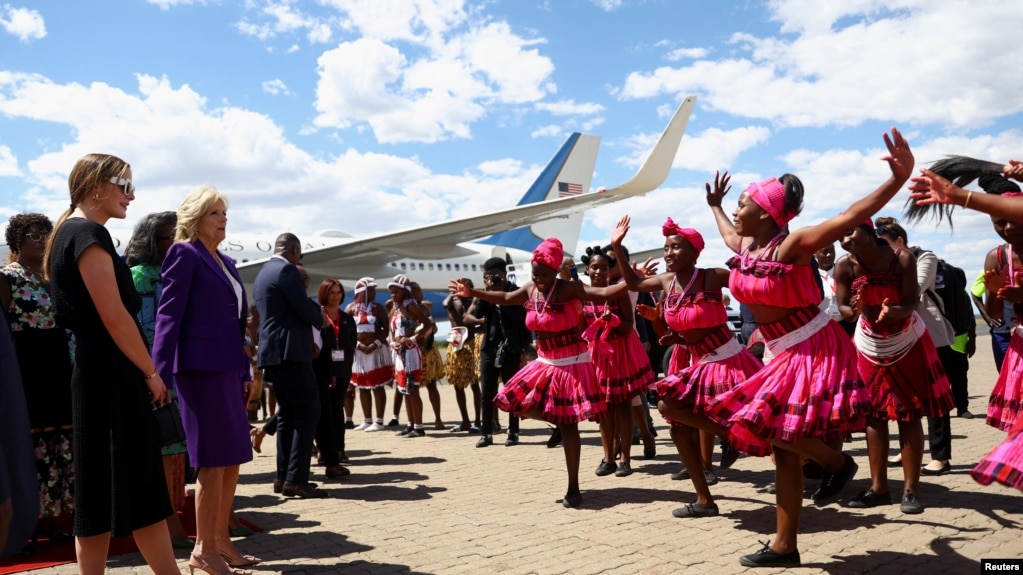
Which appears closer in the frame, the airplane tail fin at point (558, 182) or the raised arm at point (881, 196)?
the raised arm at point (881, 196)

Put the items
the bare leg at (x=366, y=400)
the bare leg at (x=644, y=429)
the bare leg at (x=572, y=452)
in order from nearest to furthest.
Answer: the bare leg at (x=572, y=452) < the bare leg at (x=644, y=429) < the bare leg at (x=366, y=400)

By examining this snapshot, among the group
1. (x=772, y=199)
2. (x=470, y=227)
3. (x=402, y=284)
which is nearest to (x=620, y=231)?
(x=772, y=199)

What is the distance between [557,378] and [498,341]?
3389mm

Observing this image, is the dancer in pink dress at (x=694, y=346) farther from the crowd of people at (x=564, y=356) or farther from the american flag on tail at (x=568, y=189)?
the american flag on tail at (x=568, y=189)

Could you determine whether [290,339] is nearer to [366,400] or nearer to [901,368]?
[901,368]

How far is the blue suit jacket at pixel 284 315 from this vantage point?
5641mm

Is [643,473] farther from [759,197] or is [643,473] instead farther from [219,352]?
[219,352]

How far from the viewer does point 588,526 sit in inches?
193

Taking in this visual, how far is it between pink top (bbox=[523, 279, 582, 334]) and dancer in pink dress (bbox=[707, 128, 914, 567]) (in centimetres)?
190

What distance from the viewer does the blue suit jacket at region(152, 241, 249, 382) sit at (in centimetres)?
379

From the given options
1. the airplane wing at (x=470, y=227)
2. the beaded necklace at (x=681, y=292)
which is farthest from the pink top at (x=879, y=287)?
the airplane wing at (x=470, y=227)

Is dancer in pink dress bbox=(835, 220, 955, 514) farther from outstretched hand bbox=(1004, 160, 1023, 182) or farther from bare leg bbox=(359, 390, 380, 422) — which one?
bare leg bbox=(359, 390, 380, 422)

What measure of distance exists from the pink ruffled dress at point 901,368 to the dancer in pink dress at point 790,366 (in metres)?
1.22

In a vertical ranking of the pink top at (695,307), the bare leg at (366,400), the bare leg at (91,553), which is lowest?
the bare leg at (91,553)
